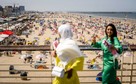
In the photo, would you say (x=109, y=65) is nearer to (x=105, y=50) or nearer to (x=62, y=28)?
(x=105, y=50)

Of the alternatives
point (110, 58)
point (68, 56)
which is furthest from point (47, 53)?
point (68, 56)

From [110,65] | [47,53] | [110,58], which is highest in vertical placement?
[110,58]

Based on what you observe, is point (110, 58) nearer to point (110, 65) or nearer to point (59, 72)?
point (110, 65)

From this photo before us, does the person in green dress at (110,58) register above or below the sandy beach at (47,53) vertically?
above

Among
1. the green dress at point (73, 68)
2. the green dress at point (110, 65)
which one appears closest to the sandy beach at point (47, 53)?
the green dress at point (110, 65)

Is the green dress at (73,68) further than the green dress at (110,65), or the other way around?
the green dress at (110,65)

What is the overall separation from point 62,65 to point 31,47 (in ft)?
3.56

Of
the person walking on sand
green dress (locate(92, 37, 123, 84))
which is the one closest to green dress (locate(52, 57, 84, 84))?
the person walking on sand

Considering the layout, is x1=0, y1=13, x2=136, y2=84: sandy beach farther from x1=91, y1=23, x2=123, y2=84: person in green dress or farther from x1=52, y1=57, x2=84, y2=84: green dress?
x1=52, y1=57, x2=84, y2=84: green dress

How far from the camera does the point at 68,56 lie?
3.09 m

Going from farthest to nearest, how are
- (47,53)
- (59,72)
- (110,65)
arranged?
(47,53), (110,65), (59,72)

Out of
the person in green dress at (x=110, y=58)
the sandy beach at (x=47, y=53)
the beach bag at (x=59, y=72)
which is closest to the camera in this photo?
the beach bag at (x=59, y=72)

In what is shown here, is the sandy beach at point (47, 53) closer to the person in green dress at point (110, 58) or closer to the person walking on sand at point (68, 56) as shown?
the person in green dress at point (110, 58)

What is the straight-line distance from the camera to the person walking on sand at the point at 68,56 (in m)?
3.02
